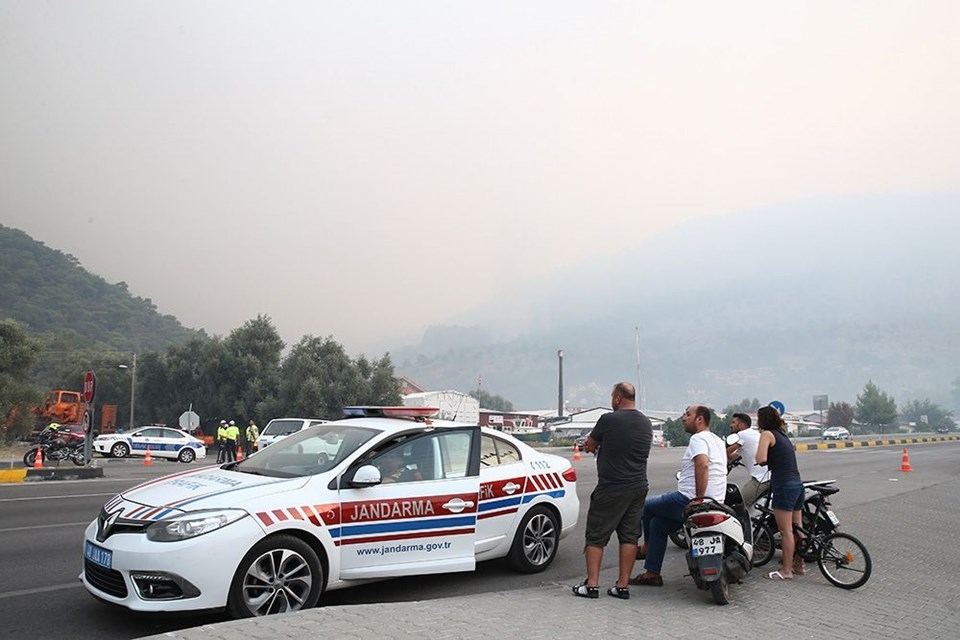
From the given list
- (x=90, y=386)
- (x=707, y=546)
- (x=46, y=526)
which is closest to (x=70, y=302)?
(x=90, y=386)

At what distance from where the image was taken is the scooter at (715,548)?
6285mm

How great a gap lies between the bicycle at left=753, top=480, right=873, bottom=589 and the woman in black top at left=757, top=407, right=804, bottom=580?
0.24 meters

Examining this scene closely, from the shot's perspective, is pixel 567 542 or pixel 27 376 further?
pixel 27 376

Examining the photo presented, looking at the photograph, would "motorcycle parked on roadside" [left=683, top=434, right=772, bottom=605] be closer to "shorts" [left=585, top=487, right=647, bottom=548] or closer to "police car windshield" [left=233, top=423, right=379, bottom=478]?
"shorts" [left=585, top=487, right=647, bottom=548]

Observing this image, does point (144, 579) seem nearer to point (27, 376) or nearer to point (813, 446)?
point (27, 376)

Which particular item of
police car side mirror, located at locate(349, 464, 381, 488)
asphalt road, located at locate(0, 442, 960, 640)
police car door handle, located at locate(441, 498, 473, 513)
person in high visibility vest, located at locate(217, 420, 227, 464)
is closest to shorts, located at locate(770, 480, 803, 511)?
asphalt road, located at locate(0, 442, 960, 640)

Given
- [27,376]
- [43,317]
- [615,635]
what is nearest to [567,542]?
[615,635]

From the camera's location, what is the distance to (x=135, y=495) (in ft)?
19.7

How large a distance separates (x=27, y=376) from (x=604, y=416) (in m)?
36.2

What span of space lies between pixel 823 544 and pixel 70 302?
162915mm

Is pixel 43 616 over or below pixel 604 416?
below

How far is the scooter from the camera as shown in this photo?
6.29m

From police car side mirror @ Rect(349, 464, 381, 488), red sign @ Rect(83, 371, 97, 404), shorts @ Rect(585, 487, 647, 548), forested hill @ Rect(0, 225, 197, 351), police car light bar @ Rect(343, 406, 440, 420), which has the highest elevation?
forested hill @ Rect(0, 225, 197, 351)

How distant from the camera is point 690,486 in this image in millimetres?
6859
